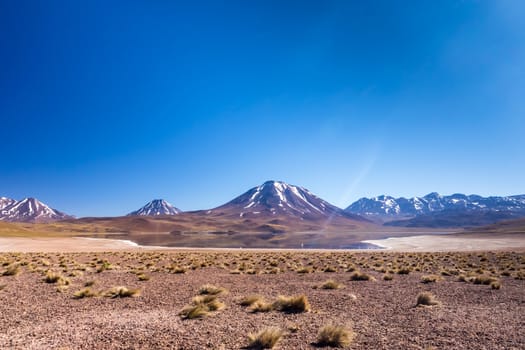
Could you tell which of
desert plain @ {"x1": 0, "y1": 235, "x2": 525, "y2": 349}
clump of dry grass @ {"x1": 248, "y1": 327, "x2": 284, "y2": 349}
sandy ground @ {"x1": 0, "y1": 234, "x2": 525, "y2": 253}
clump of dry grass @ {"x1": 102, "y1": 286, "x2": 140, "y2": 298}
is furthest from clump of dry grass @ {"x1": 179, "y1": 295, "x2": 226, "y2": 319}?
sandy ground @ {"x1": 0, "y1": 234, "x2": 525, "y2": 253}

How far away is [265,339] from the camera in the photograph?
5.65 m

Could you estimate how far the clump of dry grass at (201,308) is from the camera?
25.6ft

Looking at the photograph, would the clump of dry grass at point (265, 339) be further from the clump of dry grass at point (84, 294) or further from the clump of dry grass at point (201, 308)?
the clump of dry grass at point (84, 294)

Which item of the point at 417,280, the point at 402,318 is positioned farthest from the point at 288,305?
the point at 417,280

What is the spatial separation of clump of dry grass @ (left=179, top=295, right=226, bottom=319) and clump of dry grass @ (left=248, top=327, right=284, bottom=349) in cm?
241

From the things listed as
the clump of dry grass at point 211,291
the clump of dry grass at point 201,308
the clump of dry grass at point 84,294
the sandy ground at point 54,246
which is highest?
the clump of dry grass at point 201,308

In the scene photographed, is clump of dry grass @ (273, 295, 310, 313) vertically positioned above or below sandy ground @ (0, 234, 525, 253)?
above

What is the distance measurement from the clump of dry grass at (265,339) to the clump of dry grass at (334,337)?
83 cm

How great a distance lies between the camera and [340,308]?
29.0 feet

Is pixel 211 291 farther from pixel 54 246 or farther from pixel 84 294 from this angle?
pixel 54 246

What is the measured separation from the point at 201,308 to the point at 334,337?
3.76 metres

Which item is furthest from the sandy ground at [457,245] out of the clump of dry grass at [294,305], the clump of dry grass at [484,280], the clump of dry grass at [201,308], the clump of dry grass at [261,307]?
the clump of dry grass at [201,308]

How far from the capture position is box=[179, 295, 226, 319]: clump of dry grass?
7810 millimetres

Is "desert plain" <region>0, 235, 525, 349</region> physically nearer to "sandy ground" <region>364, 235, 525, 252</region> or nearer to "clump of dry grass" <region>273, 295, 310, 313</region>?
"clump of dry grass" <region>273, 295, 310, 313</region>
